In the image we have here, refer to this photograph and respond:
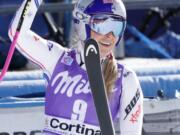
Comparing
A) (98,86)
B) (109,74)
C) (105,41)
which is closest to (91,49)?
(98,86)

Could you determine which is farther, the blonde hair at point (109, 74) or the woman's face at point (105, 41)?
the blonde hair at point (109, 74)

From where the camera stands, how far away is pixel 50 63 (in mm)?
3248

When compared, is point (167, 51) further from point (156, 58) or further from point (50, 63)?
point (50, 63)

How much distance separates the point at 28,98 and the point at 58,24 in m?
3.57

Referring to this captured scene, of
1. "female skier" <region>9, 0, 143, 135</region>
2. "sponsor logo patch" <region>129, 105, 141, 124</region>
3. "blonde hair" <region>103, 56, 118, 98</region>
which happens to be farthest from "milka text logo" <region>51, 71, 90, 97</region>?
"sponsor logo patch" <region>129, 105, 141, 124</region>

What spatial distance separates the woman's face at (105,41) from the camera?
9.85ft

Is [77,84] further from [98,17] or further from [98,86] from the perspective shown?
[98,86]

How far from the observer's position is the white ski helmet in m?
3.02

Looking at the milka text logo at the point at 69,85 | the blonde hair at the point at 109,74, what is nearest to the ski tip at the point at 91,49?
the blonde hair at the point at 109,74

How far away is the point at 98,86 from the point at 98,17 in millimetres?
813

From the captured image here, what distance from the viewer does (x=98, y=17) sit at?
3027 millimetres

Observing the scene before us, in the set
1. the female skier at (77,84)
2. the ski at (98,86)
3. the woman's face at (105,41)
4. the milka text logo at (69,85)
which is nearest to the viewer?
the ski at (98,86)

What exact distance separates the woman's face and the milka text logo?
0.26 metres

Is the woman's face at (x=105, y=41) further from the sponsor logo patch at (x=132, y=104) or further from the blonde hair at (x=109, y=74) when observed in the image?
the sponsor logo patch at (x=132, y=104)
